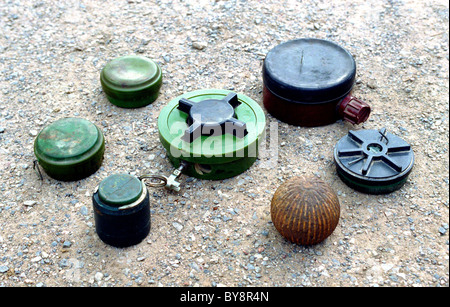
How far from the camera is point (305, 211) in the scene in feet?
13.7

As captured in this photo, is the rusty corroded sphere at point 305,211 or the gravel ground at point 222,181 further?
the gravel ground at point 222,181

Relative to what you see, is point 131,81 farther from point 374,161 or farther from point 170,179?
point 374,161

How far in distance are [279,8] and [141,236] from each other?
411 cm

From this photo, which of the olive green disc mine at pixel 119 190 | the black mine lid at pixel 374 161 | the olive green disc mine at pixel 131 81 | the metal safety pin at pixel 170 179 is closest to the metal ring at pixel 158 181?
the metal safety pin at pixel 170 179

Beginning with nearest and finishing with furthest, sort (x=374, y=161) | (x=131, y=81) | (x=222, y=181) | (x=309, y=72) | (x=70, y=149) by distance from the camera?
(x=70, y=149) → (x=374, y=161) → (x=222, y=181) → (x=309, y=72) → (x=131, y=81)

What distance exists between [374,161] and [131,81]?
270cm

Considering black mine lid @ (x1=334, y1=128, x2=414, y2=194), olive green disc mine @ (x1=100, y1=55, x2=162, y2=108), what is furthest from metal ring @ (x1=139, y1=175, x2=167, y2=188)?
black mine lid @ (x1=334, y1=128, x2=414, y2=194)

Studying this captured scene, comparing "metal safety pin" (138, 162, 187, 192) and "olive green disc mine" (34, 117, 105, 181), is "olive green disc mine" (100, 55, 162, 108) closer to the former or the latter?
"olive green disc mine" (34, 117, 105, 181)

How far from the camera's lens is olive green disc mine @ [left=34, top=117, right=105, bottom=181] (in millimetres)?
4863

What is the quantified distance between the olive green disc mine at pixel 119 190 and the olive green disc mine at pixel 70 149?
27.9 inches

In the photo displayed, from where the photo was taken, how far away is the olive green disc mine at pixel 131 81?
568cm

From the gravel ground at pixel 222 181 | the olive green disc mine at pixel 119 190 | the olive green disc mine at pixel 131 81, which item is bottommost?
the gravel ground at pixel 222 181

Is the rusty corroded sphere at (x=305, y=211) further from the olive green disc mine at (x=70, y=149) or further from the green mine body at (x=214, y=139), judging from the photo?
the olive green disc mine at (x=70, y=149)

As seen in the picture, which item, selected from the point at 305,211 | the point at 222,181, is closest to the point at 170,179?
the point at 222,181
